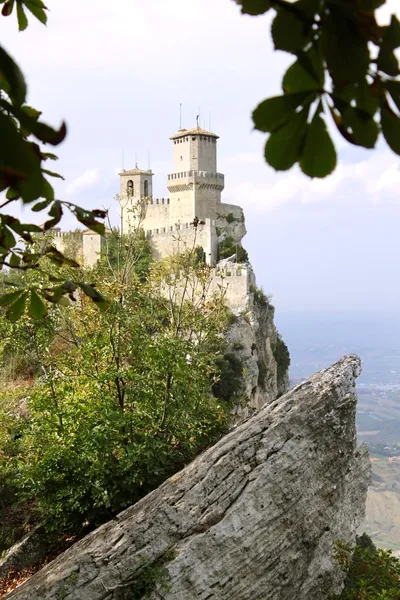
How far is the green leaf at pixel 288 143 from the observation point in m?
1.58

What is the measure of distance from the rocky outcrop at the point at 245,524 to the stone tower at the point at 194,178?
1395 inches

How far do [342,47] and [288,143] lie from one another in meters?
0.24

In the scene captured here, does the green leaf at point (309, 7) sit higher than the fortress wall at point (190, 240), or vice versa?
the fortress wall at point (190, 240)

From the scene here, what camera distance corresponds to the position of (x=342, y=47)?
4.96 ft

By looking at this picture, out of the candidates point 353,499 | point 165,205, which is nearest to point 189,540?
point 353,499

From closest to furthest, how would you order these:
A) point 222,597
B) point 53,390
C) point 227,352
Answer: point 222,597, point 53,390, point 227,352

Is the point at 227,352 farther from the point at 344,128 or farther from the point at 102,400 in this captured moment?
the point at 344,128

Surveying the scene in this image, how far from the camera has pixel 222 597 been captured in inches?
297

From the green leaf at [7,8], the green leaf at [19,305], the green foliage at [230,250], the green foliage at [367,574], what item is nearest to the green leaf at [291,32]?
the green leaf at [19,305]

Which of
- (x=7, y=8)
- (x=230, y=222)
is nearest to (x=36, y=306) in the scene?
(x=7, y=8)

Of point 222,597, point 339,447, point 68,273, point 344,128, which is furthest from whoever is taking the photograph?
point 68,273

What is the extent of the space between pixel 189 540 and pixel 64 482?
99.7 inches

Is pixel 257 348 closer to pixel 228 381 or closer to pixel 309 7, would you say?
pixel 228 381

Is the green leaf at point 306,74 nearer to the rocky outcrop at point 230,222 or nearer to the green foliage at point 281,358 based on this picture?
the green foliage at point 281,358
